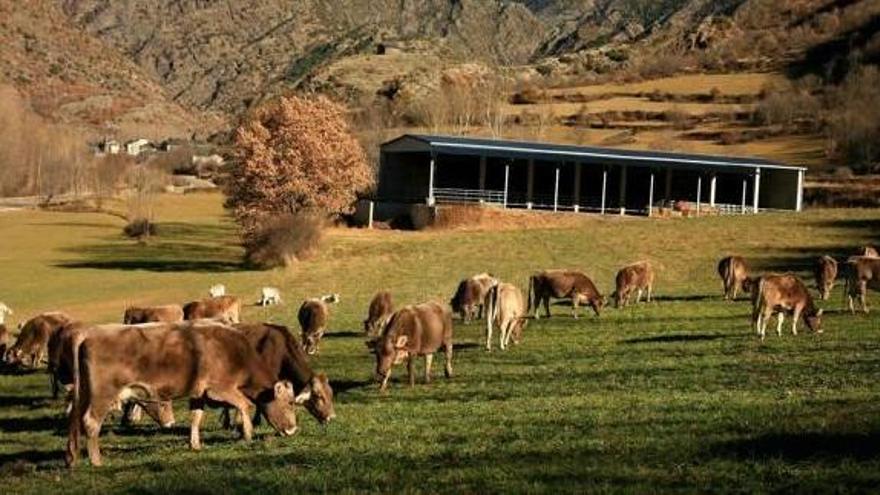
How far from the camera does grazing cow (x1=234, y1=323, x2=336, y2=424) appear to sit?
13719 mm

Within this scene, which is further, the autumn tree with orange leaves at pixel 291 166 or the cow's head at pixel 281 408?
the autumn tree with orange leaves at pixel 291 166

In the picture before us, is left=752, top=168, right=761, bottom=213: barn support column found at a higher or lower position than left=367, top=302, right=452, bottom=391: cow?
higher

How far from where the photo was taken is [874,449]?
10.7m

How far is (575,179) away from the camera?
71562 mm

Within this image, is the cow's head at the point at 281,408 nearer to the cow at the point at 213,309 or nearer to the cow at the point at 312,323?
the cow at the point at 312,323

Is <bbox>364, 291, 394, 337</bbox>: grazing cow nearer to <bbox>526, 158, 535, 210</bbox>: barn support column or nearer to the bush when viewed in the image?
the bush

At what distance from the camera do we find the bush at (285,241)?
5247 centimetres

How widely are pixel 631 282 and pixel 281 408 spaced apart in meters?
18.7

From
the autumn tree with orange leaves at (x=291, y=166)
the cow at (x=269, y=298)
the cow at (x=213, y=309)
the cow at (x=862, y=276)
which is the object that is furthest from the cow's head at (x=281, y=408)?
the autumn tree with orange leaves at (x=291, y=166)

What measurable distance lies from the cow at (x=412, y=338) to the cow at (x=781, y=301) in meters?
Result: 6.69

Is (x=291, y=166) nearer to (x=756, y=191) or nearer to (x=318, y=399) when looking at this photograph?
(x=756, y=191)

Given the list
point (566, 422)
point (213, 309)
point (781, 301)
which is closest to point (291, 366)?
point (566, 422)

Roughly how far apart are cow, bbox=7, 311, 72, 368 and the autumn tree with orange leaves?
32.4 m

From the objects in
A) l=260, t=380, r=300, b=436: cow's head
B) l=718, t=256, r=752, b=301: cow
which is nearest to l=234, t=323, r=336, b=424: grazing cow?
l=260, t=380, r=300, b=436: cow's head
